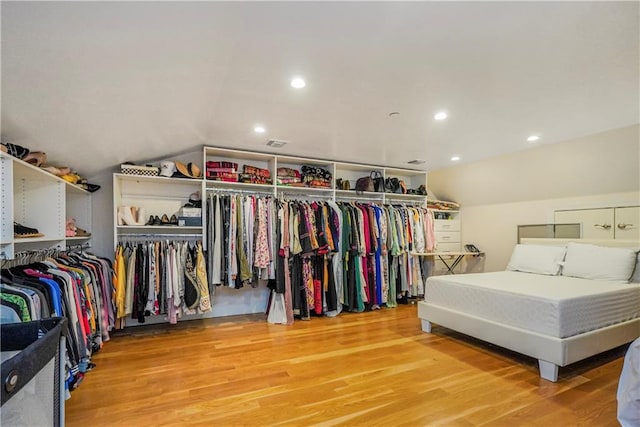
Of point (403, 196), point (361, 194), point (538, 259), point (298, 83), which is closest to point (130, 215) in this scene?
point (298, 83)

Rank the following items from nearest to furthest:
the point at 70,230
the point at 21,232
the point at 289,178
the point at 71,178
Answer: the point at 21,232 → the point at 71,178 → the point at 70,230 → the point at 289,178

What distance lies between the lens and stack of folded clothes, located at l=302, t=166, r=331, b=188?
13.2 ft

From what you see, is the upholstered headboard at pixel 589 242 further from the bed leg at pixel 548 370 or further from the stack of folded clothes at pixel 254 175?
the stack of folded clothes at pixel 254 175

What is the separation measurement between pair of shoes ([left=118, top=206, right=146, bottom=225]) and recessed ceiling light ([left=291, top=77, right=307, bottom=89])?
229 cm

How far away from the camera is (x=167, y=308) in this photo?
3107mm

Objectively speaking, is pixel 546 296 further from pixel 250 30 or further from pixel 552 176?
pixel 250 30

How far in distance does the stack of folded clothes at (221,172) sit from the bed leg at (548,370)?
10.8ft

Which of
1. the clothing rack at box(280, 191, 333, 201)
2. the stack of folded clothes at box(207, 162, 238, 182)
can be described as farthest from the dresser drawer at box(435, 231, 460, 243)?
the stack of folded clothes at box(207, 162, 238, 182)

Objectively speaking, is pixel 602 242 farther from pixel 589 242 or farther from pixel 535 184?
pixel 535 184

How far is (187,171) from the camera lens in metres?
3.35

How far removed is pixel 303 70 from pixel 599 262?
136 inches

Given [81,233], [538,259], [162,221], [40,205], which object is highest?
[40,205]

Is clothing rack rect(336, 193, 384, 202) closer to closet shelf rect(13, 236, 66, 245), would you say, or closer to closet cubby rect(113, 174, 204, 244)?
closet cubby rect(113, 174, 204, 244)

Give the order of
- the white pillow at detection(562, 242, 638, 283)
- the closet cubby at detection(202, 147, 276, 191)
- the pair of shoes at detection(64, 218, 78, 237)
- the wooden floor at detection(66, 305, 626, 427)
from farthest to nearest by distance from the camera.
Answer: the closet cubby at detection(202, 147, 276, 191) < the white pillow at detection(562, 242, 638, 283) < the pair of shoes at detection(64, 218, 78, 237) < the wooden floor at detection(66, 305, 626, 427)
